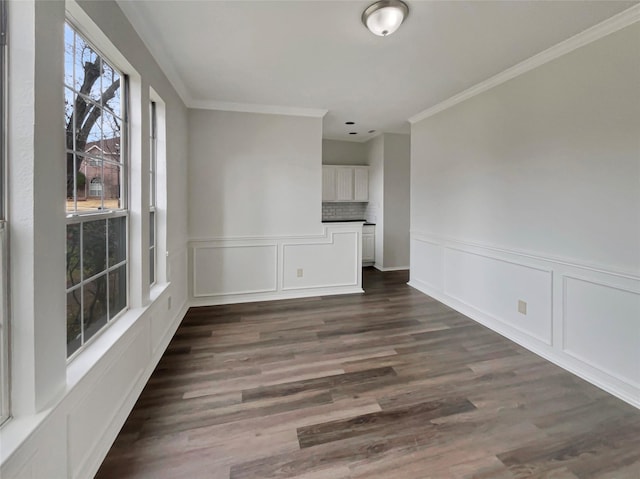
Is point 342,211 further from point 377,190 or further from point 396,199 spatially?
point 396,199

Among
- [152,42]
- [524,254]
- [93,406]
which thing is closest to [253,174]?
[152,42]

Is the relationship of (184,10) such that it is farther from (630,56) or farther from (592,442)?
(592,442)

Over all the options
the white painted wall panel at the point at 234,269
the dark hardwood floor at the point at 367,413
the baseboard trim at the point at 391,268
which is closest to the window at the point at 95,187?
the dark hardwood floor at the point at 367,413

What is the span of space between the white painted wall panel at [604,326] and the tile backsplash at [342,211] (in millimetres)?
4198

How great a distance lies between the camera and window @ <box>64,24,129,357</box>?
1.35m

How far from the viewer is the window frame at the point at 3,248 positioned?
3.05 feet

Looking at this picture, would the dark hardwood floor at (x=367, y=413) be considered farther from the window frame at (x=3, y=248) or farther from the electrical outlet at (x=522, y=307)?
the window frame at (x=3, y=248)

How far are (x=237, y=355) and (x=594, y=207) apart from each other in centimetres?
298

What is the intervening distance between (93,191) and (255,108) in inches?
99.9

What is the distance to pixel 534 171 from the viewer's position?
254 cm

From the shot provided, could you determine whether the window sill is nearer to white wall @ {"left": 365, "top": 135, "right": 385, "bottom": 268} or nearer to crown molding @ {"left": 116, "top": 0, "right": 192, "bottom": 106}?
crown molding @ {"left": 116, "top": 0, "right": 192, "bottom": 106}

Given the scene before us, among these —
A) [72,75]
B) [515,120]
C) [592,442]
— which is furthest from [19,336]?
[515,120]

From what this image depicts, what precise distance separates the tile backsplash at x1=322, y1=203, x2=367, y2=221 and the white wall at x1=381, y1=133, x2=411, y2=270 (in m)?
0.89

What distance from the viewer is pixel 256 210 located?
3777mm
